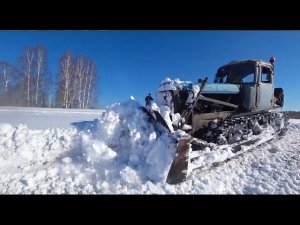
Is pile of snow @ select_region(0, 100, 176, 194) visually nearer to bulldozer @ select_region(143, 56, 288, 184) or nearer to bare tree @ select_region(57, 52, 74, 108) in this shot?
bulldozer @ select_region(143, 56, 288, 184)

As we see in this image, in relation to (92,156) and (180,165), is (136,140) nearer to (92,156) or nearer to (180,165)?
(92,156)

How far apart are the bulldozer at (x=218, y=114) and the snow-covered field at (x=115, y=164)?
17cm

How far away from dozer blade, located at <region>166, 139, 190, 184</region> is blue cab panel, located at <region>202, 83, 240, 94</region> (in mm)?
1507

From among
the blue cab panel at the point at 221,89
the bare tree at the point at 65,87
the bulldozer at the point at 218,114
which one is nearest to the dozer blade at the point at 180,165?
the bulldozer at the point at 218,114

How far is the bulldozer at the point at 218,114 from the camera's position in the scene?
3510mm

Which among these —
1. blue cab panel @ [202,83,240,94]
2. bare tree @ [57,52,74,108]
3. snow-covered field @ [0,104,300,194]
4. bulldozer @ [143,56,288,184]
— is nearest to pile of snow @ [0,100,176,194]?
snow-covered field @ [0,104,300,194]

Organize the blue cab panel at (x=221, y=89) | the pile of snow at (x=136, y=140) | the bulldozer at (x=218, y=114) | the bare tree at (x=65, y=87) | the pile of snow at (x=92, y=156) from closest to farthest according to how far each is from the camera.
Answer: the pile of snow at (x=92, y=156) < the pile of snow at (x=136, y=140) < the bulldozer at (x=218, y=114) < the blue cab panel at (x=221, y=89) < the bare tree at (x=65, y=87)

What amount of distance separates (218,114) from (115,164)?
2.40 meters

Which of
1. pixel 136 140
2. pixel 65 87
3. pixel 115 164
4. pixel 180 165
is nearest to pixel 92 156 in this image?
pixel 115 164

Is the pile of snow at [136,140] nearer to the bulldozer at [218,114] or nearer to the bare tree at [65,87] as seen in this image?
the bulldozer at [218,114]
